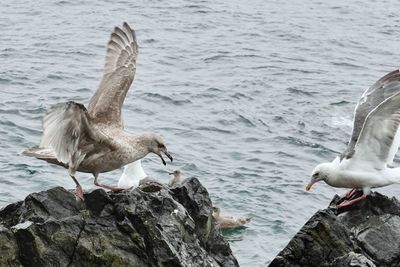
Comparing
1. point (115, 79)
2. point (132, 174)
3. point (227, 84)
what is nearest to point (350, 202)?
point (115, 79)

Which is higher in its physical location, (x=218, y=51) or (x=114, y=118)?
(x=114, y=118)

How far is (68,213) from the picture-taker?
9.10 m

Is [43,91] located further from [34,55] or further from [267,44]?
[267,44]

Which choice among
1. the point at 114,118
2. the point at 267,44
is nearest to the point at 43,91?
the point at 267,44

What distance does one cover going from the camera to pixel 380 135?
1152 cm

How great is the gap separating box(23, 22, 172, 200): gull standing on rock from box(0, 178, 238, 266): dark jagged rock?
33 centimetres

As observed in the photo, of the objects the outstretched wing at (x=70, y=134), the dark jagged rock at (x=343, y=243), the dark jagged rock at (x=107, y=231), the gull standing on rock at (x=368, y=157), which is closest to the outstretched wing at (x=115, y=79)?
the outstretched wing at (x=70, y=134)

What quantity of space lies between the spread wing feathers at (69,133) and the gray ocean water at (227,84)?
4.12 m

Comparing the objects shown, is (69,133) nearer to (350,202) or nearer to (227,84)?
(350,202)

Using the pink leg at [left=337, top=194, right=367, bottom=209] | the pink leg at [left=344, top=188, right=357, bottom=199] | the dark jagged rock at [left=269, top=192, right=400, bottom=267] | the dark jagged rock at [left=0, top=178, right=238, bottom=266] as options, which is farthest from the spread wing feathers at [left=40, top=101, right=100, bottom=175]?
the pink leg at [left=344, top=188, right=357, bottom=199]

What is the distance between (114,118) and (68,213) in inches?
73.6

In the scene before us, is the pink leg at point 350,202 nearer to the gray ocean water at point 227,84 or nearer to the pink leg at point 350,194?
the pink leg at point 350,194

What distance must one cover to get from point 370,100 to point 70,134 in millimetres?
4610

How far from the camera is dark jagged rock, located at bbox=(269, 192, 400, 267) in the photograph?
9461mm
